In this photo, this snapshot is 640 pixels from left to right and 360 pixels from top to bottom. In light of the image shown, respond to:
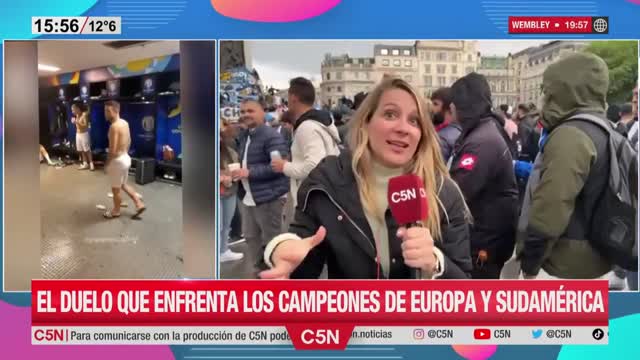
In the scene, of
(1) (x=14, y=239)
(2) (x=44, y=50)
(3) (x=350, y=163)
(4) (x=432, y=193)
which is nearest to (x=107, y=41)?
(2) (x=44, y=50)

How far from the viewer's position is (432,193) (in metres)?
2.29

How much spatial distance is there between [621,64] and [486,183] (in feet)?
2.38

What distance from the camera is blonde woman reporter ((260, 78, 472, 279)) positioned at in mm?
2285

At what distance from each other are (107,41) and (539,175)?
184 centimetres

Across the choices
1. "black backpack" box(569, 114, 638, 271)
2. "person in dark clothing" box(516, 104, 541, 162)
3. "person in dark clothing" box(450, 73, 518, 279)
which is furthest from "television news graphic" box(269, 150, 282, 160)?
"black backpack" box(569, 114, 638, 271)

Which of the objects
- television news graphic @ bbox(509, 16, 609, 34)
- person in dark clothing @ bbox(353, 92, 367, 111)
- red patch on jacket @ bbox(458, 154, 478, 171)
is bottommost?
red patch on jacket @ bbox(458, 154, 478, 171)

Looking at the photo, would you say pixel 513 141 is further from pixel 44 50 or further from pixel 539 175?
pixel 44 50

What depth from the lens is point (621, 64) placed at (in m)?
2.29

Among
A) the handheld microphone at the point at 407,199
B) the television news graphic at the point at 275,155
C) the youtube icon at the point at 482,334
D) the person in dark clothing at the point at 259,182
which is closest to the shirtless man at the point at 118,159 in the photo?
the person in dark clothing at the point at 259,182

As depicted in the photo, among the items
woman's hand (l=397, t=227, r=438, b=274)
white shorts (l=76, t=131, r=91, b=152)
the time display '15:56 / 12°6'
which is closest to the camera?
woman's hand (l=397, t=227, r=438, b=274)

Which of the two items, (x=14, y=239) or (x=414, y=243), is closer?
(x=414, y=243)

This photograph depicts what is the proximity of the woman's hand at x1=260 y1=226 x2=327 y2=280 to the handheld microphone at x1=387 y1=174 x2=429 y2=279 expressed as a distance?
34 centimetres

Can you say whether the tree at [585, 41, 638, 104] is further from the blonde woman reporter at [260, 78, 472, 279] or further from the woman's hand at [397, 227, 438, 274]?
the woman's hand at [397, 227, 438, 274]

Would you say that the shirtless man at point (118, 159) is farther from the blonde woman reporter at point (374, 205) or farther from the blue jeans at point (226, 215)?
the blonde woman reporter at point (374, 205)
